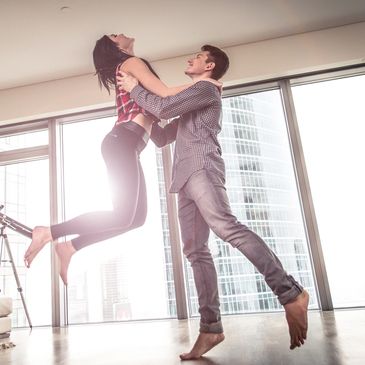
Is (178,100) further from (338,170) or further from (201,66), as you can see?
(338,170)

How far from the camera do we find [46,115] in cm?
400

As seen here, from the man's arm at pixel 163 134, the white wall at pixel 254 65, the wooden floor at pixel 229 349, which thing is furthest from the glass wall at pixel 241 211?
the man's arm at pixel 163 134

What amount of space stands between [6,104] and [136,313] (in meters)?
2.81

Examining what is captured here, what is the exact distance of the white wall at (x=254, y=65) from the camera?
350 centimetres

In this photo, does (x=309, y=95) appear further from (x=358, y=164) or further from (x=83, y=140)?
(x=83, y=140)

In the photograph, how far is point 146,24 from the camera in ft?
10.6

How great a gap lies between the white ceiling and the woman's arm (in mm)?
1604

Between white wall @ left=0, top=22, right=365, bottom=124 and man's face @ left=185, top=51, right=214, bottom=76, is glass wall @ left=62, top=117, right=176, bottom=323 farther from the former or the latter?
man's face @ left=185, top=51, right=214, bottom=76

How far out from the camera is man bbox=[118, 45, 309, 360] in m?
1.29

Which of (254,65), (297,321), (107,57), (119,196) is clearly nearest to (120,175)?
(119,196)

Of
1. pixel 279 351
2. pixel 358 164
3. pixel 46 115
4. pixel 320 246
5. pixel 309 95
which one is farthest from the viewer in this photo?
pixel 46 115

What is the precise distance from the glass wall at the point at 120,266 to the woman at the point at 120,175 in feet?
6.33

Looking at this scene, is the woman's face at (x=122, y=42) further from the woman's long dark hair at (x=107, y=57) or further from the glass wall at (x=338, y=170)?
the glass wall at (x=338, y=170)

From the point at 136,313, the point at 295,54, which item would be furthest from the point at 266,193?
the point at 136,313
